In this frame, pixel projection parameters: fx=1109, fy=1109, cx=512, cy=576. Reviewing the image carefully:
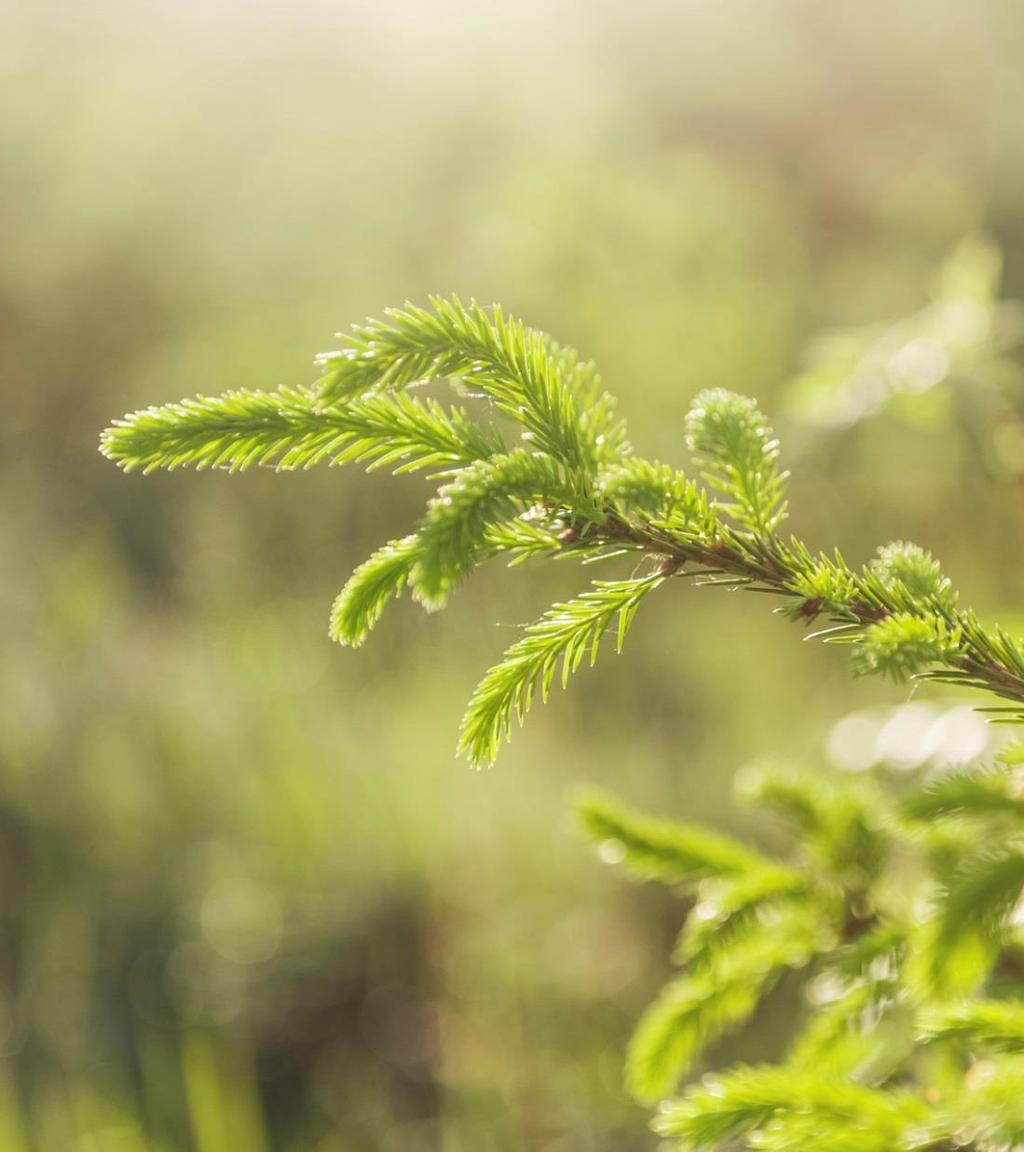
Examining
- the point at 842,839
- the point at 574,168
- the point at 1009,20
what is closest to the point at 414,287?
the point at 574,168

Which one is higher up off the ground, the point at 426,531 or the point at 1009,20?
the point at 1009,20

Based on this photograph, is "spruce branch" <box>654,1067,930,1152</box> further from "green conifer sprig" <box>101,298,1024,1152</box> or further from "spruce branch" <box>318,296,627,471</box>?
"spruce branch" <box>318,296,627,471</box>

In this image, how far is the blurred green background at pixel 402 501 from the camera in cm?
147

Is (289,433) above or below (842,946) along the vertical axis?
above

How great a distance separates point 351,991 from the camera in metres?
1.67

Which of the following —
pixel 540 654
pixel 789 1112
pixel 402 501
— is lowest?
pixel 789 1112

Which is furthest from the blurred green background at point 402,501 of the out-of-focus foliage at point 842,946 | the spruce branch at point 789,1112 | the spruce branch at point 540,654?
the spruce branch at point 540,654

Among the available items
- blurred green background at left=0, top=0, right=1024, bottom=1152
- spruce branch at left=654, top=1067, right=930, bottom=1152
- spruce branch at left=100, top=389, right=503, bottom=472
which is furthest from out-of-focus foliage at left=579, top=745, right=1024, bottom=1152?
spruce branch at left=100, top=389, right=503, bottom=472

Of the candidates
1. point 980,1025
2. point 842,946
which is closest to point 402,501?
point 842,946

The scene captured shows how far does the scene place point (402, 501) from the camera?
268 centimetres

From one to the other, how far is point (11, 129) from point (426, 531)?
13.1 feet

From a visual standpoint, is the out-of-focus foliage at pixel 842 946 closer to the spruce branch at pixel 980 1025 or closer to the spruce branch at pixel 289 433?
the spruce branch at pixel 980 1025

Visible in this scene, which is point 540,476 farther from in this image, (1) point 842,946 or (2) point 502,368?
(1) point 842,946

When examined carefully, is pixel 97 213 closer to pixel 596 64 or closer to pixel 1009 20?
pixel 596 64
